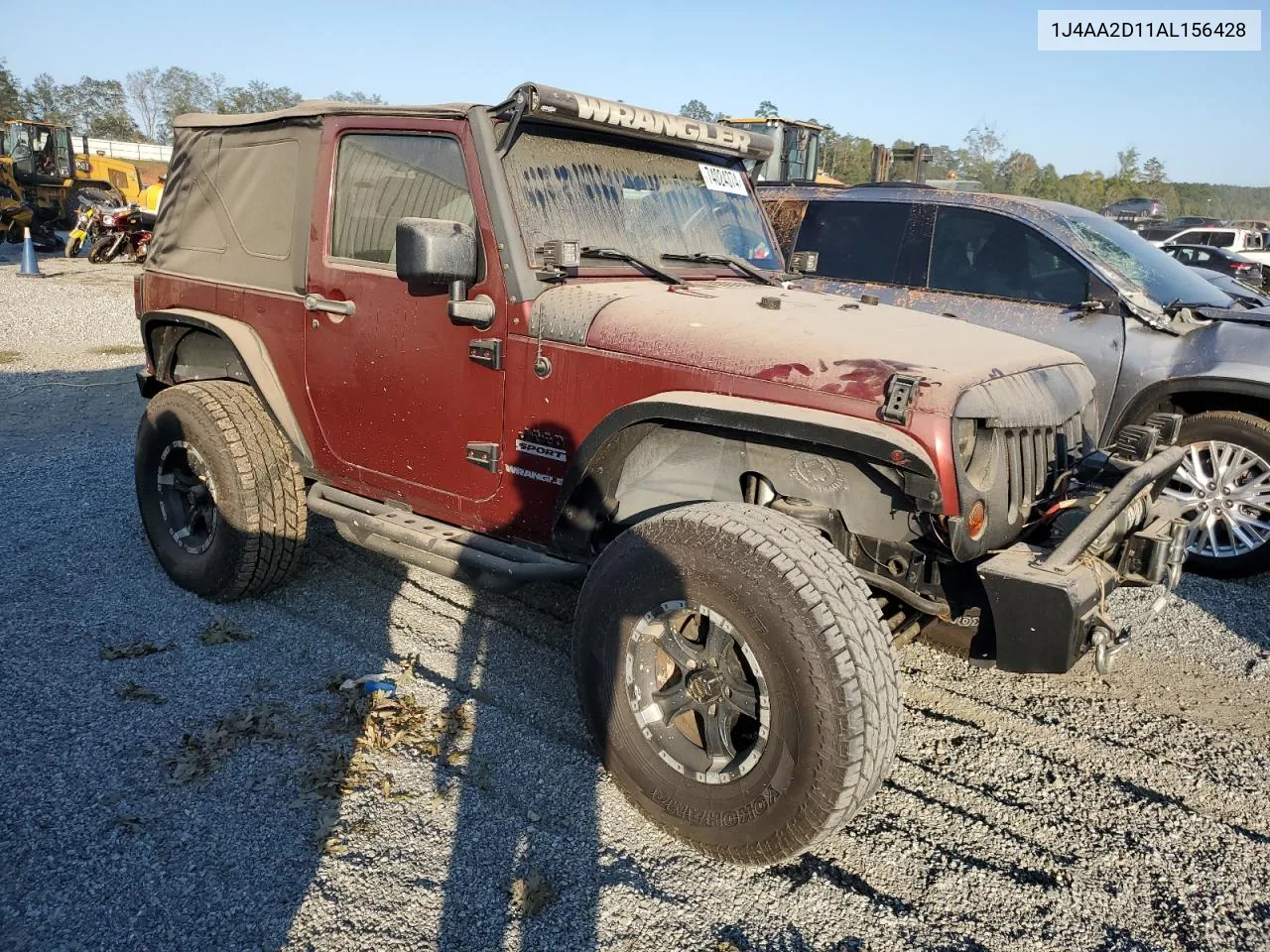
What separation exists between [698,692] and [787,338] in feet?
3.64

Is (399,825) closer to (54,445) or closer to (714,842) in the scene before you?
(714,842)

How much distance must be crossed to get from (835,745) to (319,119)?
10.6 ft

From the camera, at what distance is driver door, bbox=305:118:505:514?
3.35 metres

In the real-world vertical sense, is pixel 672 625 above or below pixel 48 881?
above

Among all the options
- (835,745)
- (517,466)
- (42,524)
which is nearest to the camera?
(835,745)

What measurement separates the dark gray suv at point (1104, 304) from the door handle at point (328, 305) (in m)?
2.78

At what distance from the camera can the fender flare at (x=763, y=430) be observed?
8.00ft

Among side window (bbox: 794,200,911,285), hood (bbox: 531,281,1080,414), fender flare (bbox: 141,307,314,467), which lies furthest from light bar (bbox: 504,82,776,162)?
side window (bbox: 794,200,911,285)

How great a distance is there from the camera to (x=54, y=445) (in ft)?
22.6

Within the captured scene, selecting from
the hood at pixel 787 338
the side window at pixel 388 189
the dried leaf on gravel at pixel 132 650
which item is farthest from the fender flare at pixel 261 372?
the hood at pixel 787 338

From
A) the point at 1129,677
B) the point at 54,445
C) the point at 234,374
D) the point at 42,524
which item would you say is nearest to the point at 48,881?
the point at 234,374

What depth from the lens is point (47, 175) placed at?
78.3 ft

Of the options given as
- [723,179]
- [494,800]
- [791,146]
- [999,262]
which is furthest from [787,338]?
[791,146]

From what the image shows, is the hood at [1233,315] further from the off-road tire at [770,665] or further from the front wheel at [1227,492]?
the off-road tire at [770,665]
